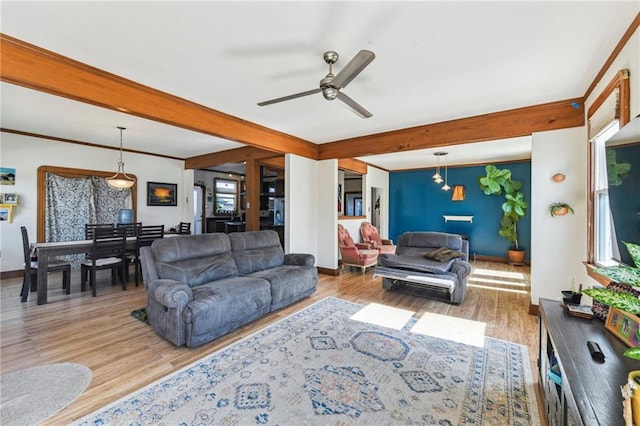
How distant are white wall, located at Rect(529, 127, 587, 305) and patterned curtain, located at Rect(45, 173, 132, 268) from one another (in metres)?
7.80

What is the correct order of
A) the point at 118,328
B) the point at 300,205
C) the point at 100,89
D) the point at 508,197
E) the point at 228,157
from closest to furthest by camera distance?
the point at 100,89 < the point at 118,328 < the point at 300,205 < the point at 508,197 < the point at 228,157

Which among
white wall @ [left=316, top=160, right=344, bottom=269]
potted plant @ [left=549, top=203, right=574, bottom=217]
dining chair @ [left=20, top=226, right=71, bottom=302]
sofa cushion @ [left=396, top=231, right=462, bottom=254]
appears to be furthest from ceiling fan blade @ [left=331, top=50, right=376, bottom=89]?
dining chair @ [left=20, top=226, right=71, bottom=302]

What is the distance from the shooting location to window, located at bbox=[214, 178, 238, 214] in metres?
9.17

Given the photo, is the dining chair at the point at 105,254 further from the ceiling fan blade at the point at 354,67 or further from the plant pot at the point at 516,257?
the plant pot at the point at 516,257

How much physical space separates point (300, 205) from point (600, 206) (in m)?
4.09

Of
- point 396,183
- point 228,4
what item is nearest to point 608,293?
point 228,4

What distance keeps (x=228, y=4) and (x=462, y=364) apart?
324cm

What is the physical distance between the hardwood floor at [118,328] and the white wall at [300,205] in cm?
100

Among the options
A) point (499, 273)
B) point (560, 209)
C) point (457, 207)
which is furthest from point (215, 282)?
point (457, 207)

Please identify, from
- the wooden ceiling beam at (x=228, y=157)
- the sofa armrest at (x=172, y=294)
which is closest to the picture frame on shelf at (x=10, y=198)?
the wooden ceiling beam at (x=228, y=157)

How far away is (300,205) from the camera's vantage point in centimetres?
531

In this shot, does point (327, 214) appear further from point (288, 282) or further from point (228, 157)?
point (228, 157)

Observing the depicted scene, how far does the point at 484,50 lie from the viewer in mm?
2291

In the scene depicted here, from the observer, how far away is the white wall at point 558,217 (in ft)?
10.7
